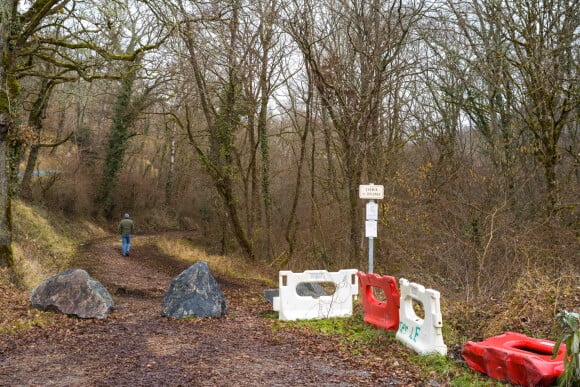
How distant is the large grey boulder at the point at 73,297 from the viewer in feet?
33.9

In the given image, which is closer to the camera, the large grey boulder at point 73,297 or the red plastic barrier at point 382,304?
Result: the red plastic barrier at point 382,304

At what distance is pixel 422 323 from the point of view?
7457 millimetres

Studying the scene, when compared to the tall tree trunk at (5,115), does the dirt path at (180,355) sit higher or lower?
lower

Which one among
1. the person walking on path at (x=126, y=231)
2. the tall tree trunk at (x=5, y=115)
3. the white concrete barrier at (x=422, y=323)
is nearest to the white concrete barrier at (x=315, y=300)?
the white concrete barrier at (x=422, y=323)

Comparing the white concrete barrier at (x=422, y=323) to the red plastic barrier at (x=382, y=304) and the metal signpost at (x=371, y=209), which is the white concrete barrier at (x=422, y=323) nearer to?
the red plastic barrier at (x=382, y=304)

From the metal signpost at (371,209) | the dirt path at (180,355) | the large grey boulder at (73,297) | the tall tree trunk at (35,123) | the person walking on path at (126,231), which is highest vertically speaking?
the tall tree trunk at (35,123)

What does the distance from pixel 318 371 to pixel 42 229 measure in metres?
22.0

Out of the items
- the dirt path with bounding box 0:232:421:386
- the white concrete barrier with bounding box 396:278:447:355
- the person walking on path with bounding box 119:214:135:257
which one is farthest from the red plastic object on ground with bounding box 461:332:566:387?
the person walking on path with bounding box 119:214:135:257

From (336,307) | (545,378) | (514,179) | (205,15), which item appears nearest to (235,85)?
(205,15)

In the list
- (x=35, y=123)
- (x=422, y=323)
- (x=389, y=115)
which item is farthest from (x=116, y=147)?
(x=422, y=323)

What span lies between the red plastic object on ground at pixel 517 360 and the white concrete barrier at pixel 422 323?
18.2 inches

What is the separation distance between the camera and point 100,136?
39062 millimetres

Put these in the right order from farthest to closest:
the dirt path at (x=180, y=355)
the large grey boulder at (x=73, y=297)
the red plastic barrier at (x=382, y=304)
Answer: the large grey boulder at (x=73, y=297) → the red plastic barrier at (x=382, y=304) → the dirt path at (x=180, y=355)

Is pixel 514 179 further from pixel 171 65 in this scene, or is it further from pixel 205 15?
pixel 171 65
